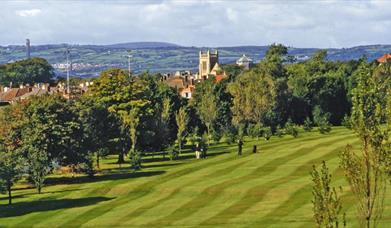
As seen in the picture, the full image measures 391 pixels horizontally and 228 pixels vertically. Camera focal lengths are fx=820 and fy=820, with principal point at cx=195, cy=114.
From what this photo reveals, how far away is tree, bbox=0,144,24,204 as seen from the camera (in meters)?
77.2

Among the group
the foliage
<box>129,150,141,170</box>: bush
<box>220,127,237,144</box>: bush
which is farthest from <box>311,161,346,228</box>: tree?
the foliage

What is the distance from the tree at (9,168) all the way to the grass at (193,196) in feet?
6.00

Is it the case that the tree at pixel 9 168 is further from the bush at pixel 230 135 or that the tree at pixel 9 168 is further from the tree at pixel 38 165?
the bush at pixel 230 135

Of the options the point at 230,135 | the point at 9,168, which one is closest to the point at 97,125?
the point at 9,168

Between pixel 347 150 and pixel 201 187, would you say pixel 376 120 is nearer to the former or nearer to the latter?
pixel 347 150

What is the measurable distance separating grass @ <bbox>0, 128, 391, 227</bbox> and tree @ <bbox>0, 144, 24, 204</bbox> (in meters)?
1.83

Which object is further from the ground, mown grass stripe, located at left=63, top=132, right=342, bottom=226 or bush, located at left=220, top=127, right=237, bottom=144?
mown grass stripe, located at left=63, top=132, right=342, bottom=226

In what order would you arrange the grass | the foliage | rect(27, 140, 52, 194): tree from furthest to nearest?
the foliage
rect(27, 140, 52, 194): tree
the grass

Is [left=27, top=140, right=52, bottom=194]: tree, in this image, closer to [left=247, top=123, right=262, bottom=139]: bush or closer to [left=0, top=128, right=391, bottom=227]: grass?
[left=0, top=128, right=391, bottom=227]: grass

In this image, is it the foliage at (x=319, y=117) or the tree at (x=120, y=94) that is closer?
the tree at (x=120, y=94)

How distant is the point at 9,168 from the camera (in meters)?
77.9

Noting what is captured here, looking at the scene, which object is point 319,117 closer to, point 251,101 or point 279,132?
point 251,101

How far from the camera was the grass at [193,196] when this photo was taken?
197ft

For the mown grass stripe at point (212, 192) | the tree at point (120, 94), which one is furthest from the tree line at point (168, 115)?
the mown grass stripe at point (212, 192)
